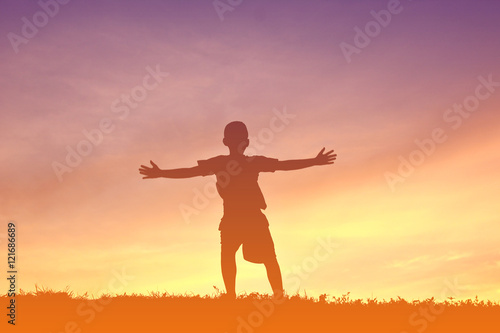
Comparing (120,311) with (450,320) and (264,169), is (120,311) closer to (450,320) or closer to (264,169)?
(264,169)

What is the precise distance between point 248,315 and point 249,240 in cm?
219

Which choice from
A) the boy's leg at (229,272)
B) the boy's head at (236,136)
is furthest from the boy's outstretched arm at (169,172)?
the boy's leg at (229,272)

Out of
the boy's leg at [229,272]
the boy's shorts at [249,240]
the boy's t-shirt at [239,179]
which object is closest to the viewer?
the boy's leg at [229,272]

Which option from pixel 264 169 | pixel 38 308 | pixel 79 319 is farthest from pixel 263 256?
pixel 38 308

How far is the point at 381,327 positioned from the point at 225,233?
413cm

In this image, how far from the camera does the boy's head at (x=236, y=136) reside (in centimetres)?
1395

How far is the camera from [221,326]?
11570 mm

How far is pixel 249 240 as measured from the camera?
1390 cm

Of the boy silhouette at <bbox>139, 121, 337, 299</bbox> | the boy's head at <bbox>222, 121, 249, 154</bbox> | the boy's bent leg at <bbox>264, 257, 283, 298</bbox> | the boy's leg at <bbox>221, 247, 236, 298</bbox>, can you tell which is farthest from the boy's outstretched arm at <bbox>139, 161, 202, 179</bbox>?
the boy's bent leg at <bbox>264, 257, 283, 298</bbox>

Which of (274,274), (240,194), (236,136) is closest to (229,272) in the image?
(274,274)

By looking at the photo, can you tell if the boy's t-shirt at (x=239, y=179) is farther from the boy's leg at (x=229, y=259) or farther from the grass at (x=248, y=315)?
the grass at (x=248, y=315)

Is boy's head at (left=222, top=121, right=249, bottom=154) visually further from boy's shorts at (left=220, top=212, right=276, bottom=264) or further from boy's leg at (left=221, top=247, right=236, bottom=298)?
boy's leg at (left=221, top=247, right=236, bottom=298)

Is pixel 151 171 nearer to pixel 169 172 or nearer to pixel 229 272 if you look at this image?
pixel 169 172

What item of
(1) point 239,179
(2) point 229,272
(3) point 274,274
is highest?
(1) point 239,179
